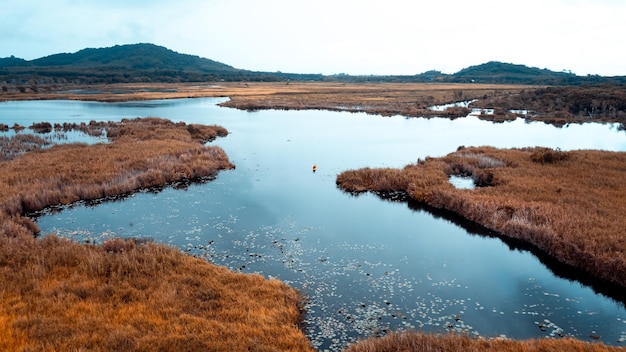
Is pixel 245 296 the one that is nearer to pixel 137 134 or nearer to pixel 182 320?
pixel 182 320

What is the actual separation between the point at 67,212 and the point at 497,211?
2607 centimetres

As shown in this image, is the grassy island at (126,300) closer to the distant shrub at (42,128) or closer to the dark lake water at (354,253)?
the dark lake water at (354,253)

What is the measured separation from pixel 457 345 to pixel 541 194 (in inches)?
707

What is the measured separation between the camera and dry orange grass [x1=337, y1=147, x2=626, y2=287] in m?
19.4

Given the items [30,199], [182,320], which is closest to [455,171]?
[182,320]

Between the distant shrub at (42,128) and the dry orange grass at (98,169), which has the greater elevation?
the distant shrub at (42,128)

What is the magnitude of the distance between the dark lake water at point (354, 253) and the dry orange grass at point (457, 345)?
1284 mm

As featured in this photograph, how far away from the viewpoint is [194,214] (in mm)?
25531

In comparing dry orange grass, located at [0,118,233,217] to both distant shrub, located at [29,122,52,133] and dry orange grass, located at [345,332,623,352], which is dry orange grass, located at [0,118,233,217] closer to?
distant shrub, located at [29,122,52,133]

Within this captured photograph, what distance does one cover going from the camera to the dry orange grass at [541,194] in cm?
1944

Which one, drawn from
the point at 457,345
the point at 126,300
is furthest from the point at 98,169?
the point at 457,345

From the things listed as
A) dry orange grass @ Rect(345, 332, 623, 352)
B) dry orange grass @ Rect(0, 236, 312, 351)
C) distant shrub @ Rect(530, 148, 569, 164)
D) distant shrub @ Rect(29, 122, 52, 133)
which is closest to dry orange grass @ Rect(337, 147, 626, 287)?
distant shrub @ Rect(530, 148, 569, 164)

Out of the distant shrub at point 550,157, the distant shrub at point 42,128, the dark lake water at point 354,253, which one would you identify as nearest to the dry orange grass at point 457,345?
the dark lake water at point 354,253

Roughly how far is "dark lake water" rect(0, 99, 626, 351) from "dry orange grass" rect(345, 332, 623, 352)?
1.28 meters
